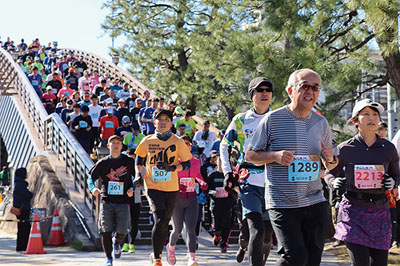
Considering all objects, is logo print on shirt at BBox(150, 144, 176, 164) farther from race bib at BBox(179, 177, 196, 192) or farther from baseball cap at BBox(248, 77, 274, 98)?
baseball cap at BBox(248, 77, 274, 98)

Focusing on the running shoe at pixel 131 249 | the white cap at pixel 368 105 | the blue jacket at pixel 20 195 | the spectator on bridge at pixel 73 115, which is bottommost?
the running shoe at pixel 131 249

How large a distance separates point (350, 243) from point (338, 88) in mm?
7972

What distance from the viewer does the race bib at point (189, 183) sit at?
910 centimetres

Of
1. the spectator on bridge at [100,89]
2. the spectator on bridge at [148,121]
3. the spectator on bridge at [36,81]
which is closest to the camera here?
the spectator on bridge at [148,121]

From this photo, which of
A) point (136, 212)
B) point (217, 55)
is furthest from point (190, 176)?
point (217, 55)

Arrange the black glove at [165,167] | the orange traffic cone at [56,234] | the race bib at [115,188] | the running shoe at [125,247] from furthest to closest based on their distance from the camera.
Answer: the orange traffic cone at [56,234], the running shoe at [125,247], the race bib at [115,188], the black glove at [165,167]

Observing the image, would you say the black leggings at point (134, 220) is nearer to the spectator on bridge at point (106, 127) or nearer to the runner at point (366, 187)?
the spectator on bridge at point (106, 127)

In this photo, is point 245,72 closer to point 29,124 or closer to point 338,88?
point 338,88

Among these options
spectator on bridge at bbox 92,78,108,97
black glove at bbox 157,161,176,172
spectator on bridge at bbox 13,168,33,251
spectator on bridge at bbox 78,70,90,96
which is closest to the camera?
black glove at bbox 157,161,176,172

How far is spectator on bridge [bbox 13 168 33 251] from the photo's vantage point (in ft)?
38.4

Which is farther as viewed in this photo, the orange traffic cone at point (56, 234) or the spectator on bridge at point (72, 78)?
the spectator on bridge at point (72, 78)

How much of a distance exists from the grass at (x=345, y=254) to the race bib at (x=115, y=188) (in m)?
3.33

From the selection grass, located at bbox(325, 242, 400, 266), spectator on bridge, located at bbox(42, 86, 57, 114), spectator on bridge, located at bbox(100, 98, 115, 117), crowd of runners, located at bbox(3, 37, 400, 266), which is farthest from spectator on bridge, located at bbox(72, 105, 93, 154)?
grass, located at bbox(325, 242, 400, 266)

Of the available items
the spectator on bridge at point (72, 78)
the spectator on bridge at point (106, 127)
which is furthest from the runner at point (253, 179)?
the spectator on bridge at point (72, 78)
